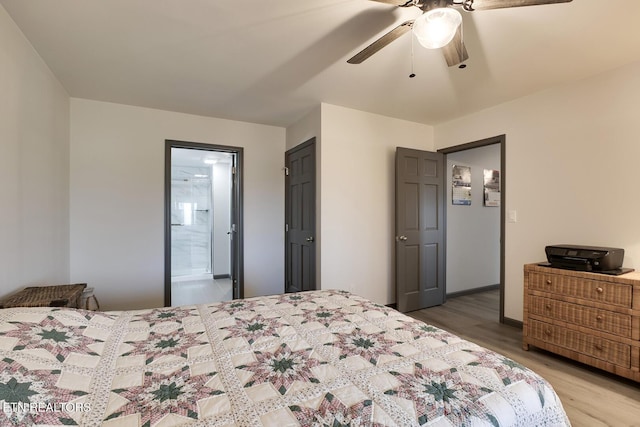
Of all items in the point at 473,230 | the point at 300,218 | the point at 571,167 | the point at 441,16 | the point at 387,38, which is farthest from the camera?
the point at 473,230

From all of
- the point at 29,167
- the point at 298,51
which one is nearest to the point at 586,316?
the point at 298,51

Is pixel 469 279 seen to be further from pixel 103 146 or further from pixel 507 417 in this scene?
pixel 103 146

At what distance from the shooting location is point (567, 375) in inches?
89.9

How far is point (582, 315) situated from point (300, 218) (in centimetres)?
284

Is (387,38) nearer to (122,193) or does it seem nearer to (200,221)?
(122,193)

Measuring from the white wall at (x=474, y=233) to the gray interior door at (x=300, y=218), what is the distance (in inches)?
84.3

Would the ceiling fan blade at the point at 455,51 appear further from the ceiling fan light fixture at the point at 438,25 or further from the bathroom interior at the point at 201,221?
the bathroom interior at the point at 201,221

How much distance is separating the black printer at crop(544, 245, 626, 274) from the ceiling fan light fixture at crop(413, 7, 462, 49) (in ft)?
6.93

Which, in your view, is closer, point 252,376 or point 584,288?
point 252,376

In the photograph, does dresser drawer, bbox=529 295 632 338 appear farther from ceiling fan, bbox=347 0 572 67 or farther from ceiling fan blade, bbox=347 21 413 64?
ceiling fan blade, bbox=347 21 413 64

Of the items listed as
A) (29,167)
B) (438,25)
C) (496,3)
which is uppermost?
(496,3)

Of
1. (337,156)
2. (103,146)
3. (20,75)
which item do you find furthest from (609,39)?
(103,146)

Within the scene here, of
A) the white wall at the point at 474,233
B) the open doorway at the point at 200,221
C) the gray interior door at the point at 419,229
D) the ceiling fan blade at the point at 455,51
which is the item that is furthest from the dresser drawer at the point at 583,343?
the open doorway at the point at 200,221

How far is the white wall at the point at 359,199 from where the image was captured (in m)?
3.39
